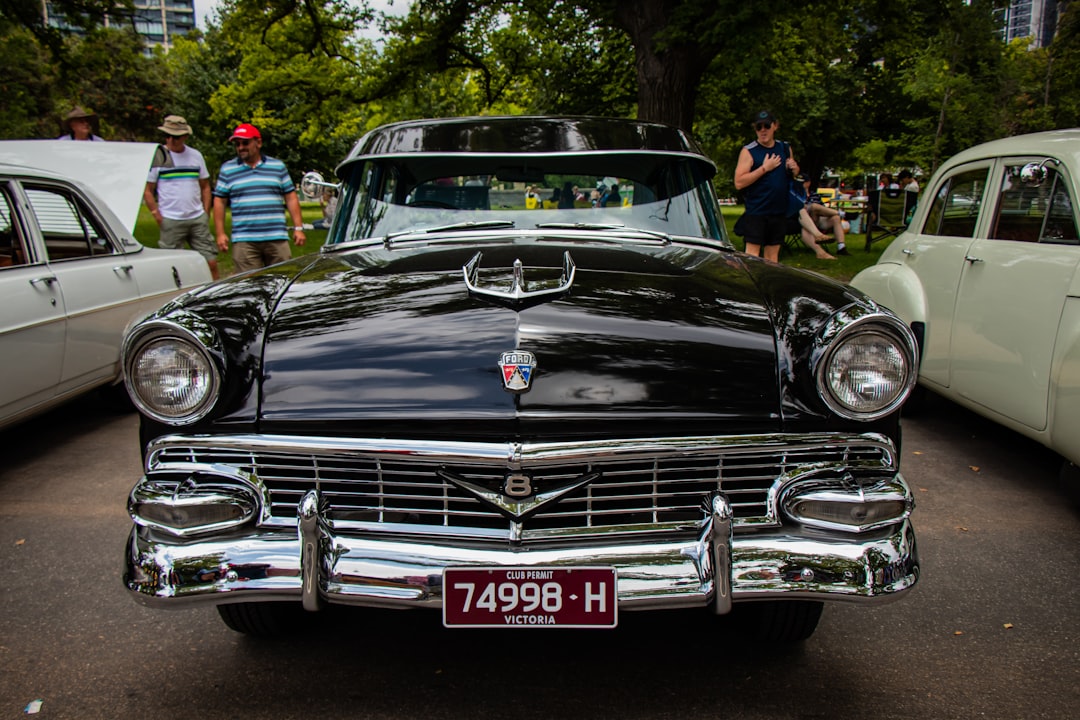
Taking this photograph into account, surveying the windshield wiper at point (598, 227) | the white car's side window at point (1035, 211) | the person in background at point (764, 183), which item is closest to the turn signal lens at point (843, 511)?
the windshield wiper at point (598, 227)

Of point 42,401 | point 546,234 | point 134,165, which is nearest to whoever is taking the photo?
point 546,234

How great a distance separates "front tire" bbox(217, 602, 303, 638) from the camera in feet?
8.49

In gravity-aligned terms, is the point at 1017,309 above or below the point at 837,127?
below

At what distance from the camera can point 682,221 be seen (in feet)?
11.2

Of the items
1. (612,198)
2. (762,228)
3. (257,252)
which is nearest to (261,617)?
(612,198)

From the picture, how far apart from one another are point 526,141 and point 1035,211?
2.53 metres

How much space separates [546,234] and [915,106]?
95.0ft

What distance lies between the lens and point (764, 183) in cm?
693

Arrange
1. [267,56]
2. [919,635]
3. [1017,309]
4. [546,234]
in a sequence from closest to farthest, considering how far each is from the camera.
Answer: [919,635] → [546,234] → [1017,309] → [267,56]

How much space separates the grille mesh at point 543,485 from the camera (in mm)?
2162

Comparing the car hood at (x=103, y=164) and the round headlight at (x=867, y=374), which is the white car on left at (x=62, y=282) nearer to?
the car hood at (x=103, y=164)

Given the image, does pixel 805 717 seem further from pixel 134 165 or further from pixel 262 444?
pixel 134 165

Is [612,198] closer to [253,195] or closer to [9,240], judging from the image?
[9,240]

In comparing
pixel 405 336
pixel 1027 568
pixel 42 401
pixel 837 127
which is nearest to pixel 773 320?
pixel 405 336
